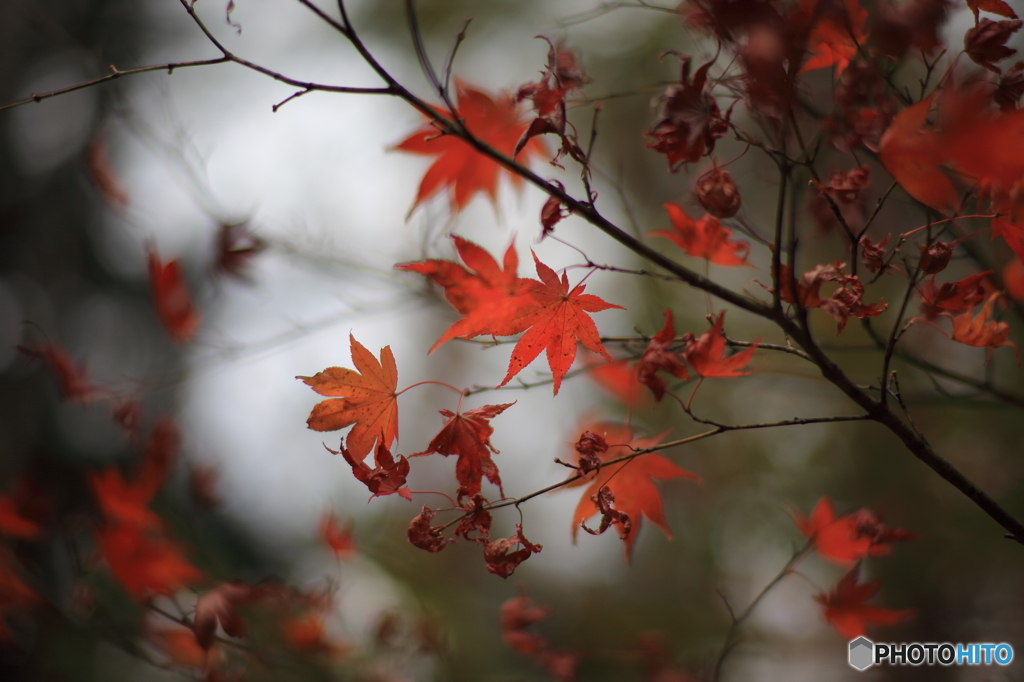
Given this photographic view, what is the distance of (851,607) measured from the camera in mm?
845

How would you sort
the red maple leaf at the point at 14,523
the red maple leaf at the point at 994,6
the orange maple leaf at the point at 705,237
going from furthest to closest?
the red maple leaf at the point at 14,523 → the orange maple leaf at the point at 705,237 → the red maple leaf at the point at 994,6

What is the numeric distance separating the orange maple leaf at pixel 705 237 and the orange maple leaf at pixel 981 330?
8.5 inches

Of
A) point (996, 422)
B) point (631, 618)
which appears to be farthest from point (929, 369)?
point (631, 618)

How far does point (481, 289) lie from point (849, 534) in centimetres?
65

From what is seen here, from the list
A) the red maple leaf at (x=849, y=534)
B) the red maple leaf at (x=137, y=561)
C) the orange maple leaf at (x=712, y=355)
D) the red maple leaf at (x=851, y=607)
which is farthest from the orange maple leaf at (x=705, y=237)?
the red maple leaf at (x=137, y=561)

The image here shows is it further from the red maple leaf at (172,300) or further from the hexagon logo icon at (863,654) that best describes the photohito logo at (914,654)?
the red maple leaf at (172,300)

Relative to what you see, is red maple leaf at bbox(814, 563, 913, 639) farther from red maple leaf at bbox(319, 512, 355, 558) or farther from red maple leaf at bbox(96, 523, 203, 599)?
red maple leaf at bbox(96, 523, 203, 599)

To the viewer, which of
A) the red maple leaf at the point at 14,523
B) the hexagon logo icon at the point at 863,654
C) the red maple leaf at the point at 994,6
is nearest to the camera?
the red maple leaf at the point at 994,6

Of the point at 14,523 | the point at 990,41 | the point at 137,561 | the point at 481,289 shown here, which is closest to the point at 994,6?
the point at 990,41

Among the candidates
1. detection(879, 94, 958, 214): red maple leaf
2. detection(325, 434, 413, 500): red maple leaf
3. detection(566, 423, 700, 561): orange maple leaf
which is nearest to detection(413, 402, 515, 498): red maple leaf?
detection(325, 434, 413, 500): red maple leaf

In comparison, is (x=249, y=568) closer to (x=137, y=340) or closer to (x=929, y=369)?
(x=137, y=340)

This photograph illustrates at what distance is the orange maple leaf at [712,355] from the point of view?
1.78 ft

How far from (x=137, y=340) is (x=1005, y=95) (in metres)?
3.22

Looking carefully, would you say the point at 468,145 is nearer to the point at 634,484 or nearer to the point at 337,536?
the point at 634,484
